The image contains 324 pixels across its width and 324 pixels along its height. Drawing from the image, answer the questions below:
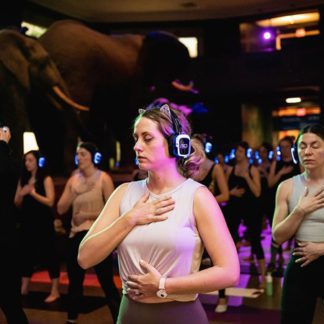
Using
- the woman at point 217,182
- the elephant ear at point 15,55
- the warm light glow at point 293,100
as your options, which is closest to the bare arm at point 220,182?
the woman at point 217,182

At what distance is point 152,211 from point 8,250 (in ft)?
6.66

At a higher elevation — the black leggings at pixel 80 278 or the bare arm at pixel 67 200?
the bare arm at pixel 67 200

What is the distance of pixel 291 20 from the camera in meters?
21.5

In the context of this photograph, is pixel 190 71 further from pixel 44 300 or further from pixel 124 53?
pixel 44 300

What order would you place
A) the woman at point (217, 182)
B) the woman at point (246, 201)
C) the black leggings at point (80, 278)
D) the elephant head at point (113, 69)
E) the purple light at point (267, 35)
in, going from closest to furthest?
the black leggings at point (80, 278) < the woman at point (217, 182) < the woman at point (246, 201) < the elephant head at point (113, 69) < the purple light at point (267, 35)

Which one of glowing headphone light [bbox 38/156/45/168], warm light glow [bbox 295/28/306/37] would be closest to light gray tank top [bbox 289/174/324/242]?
glowing headphone light [bbox 38/156/45/168]

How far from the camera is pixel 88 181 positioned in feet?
16.8

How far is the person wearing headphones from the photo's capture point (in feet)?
16.0

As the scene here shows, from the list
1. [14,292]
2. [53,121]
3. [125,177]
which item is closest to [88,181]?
[14,292]

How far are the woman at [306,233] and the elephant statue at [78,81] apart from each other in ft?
20.9

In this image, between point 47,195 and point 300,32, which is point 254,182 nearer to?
point 47,195

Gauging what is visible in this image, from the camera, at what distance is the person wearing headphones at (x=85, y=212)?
16.0ft

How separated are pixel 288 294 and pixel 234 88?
18.1 meters

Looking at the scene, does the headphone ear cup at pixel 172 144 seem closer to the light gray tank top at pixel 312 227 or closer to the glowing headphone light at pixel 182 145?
the glowing headphone light at pixel 182 145
